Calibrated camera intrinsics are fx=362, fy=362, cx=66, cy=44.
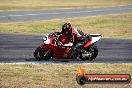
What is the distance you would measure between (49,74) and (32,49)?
17.5 ft

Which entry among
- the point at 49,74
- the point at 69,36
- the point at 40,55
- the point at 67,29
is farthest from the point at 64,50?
the point at 49,74

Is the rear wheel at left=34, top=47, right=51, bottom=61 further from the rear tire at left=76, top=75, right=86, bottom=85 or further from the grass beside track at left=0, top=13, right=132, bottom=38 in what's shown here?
the grass beside track at left=0, top=13, right=132, bottom=38

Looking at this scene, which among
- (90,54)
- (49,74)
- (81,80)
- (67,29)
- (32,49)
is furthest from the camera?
(32,49)

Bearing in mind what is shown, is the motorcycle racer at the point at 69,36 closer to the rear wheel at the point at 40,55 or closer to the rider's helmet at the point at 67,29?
the rider's helmet at the point at 67,29

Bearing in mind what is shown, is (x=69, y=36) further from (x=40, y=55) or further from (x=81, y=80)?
(x=81, y=80)

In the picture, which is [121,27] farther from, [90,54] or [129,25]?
[90,54]

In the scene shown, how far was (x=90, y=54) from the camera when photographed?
17.8m

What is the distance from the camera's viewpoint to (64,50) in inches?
693

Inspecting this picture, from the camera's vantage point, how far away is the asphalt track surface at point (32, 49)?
17.8 metres

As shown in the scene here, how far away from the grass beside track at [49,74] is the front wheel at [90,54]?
3.62ft

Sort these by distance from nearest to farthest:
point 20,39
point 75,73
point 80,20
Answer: point 75,73 < point 20,39 < point 80,20

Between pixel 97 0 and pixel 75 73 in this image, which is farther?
pixel 97 0

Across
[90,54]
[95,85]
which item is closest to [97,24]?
[90,54]

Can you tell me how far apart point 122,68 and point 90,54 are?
218cm
